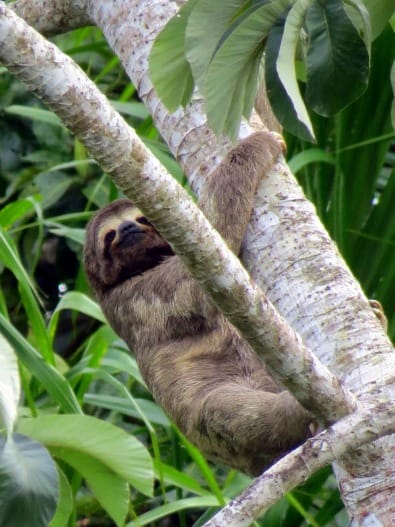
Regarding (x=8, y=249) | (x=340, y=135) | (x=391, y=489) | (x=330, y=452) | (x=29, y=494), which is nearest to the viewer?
(x=29, y=494)

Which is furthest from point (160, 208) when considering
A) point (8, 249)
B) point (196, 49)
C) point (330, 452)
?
point (8, 249)

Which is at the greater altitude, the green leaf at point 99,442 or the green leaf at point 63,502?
the green leaf at point 99,442

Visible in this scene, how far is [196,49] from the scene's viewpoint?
2236 millimetres

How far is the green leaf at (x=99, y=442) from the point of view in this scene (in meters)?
2.98

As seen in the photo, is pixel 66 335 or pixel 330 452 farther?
pixel 66 335

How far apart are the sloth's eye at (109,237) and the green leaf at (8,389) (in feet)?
9.00

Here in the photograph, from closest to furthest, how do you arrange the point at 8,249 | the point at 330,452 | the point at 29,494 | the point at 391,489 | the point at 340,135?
1. the point at 29,494
2. the point at 330,452
3. the point at 391,489
4. the point at 8,249
5. the point at 340,135

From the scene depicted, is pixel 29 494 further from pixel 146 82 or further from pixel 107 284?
pixel 107 284

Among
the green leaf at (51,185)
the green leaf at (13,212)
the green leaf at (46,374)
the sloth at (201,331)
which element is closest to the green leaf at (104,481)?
the sloth at (201,331)

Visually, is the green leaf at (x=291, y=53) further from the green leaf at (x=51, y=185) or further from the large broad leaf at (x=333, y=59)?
the green leaf at (x=51, y=185)

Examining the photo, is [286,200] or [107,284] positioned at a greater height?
[286,200]

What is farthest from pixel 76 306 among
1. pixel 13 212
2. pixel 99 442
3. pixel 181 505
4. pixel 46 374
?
pixel 99 442

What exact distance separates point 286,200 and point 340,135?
153 centimetres

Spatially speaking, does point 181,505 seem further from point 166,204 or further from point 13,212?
point 166,204
